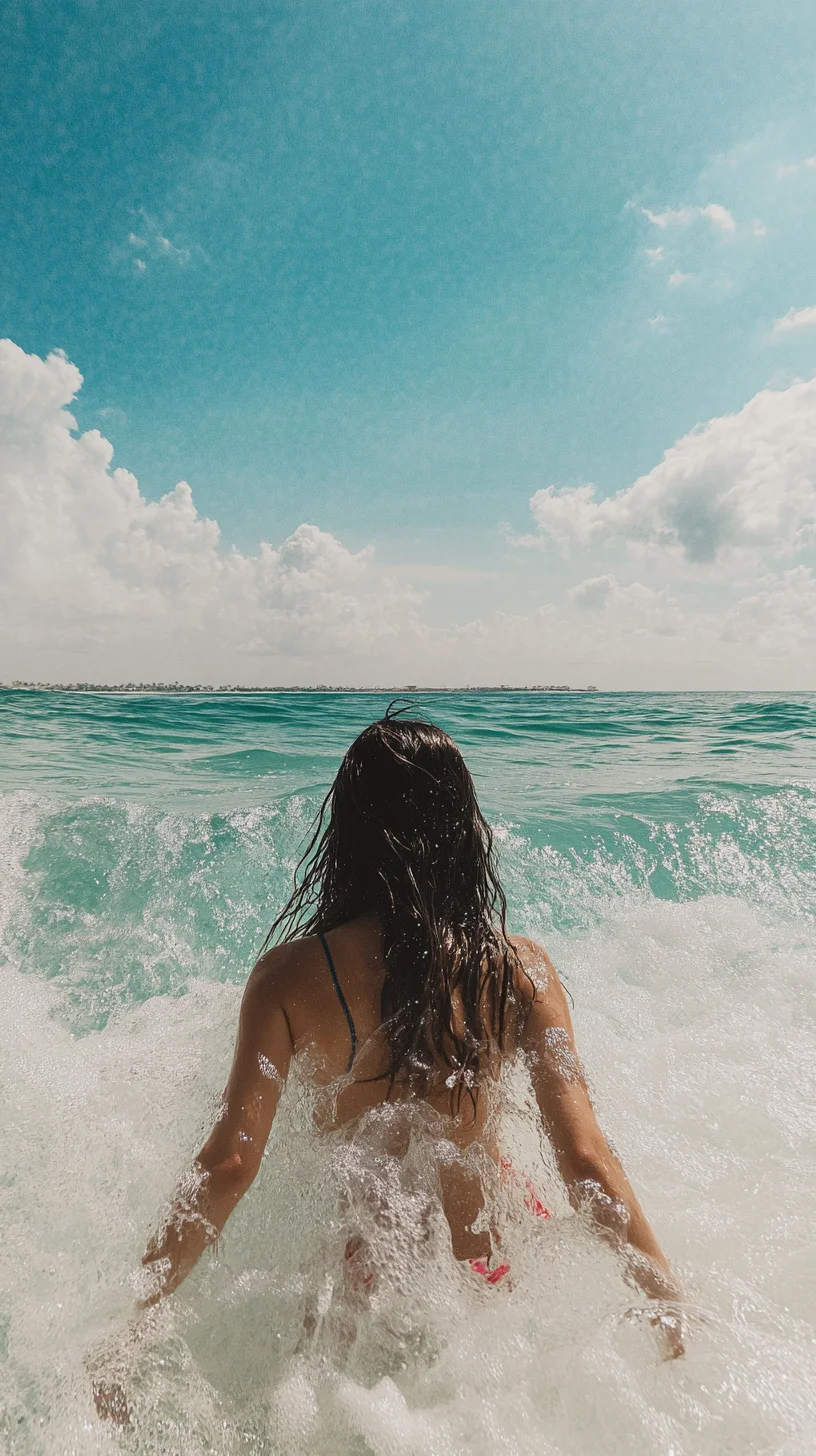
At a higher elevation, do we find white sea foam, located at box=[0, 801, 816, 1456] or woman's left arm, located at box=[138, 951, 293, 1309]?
woman's left arm, located at box=[138, 951, 293, 1309]

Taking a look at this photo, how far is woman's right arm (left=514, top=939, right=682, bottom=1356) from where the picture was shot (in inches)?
63.8

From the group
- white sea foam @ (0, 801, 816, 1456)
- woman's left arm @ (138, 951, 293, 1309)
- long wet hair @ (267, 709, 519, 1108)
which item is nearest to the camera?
white sea foam @ (0, 801, 816, 1456)

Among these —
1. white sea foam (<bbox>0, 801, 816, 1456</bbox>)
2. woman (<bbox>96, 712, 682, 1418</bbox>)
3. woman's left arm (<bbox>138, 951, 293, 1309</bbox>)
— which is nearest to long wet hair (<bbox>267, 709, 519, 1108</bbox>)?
woman (<bbox>96, 712, 682, 1418</bbox>)

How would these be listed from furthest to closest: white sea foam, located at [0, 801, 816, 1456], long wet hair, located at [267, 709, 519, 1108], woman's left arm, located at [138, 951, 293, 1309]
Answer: long wet hair, located at [267, 709, 519, 1108], woman's left arm, located at [138, 951, 293, 1309], white sea foam, located at [0, 801, 816, 1456]

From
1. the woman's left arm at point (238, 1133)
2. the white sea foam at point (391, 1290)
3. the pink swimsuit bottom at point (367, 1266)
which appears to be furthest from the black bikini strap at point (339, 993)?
the pink swimsuit bottom at point (367, 1266)

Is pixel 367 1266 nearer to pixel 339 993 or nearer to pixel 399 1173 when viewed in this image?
pixel 399 1173

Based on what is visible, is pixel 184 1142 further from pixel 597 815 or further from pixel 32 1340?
pixel 597 815

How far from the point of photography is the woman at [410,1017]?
1.61 meters

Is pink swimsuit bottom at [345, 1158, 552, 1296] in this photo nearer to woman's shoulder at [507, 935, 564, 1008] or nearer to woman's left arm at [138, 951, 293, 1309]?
woman's left arm at [138, 951, 293, 1309]

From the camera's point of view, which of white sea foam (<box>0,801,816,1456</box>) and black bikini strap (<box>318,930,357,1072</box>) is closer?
white sea foam (<box>0,801,816,1456</box>)

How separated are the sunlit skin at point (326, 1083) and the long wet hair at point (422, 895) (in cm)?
7

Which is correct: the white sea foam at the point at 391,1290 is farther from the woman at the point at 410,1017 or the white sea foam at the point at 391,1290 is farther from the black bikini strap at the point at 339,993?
the black bikini strap at the point at 339,993

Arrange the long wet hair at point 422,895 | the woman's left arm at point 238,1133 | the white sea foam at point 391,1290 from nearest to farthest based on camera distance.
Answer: the white sea foam at point 391,1290 → the woman's left arm at point 238,1133 → the long wet hair at point 422,895

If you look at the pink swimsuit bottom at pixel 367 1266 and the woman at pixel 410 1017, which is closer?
the woman at pixel 410 1017
